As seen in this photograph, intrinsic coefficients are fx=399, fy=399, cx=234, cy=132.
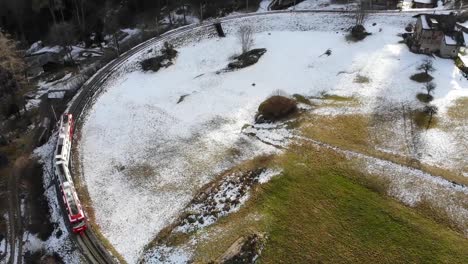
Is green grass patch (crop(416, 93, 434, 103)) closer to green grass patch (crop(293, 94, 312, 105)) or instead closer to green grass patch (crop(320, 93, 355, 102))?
green grass patch (crop(320, 93, 355, 102))

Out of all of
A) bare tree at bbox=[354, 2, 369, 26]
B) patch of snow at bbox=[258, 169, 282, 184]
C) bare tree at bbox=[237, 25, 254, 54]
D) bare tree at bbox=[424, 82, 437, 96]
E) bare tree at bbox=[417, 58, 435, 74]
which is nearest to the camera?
patch of snow at bbox=[258, 169, 282, 184]

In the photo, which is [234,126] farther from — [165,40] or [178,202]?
[165,40]

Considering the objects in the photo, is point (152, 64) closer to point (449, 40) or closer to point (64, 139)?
point (64, 139)

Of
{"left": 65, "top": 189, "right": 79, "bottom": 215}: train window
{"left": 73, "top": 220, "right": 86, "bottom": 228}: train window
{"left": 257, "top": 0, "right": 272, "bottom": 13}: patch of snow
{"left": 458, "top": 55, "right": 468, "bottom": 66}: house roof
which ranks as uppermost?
{"left": 257, "top": 0, "right": 272, "bottom": 13}: patch of snow

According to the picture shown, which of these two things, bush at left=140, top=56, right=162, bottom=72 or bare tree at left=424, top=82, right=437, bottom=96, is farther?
bush at left=140, top=56, right=162, bottom=72

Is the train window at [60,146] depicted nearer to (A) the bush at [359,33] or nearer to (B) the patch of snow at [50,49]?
(B) the patch of snow at [50,49]

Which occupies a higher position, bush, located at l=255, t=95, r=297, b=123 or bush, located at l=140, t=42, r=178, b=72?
bush, located at l=140, t=42, r=178, b=72

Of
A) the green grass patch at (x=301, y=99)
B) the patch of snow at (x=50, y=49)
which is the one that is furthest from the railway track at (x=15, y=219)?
the green grass patch at (x=301, y=99)

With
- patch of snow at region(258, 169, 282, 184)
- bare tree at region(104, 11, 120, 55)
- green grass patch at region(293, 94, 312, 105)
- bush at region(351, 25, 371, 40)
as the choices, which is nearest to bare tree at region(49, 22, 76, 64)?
bare tree at region(104, 11, 120, 55)

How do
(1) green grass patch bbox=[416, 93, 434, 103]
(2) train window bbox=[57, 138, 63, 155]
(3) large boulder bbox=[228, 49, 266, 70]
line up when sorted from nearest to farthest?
(2) train window bbox=[57, 138, 63, 155] → (1) green grass patch bbox=[416, 93, 434, 103] → (3) large boulder bbox=[228, 49, 266, 70]
